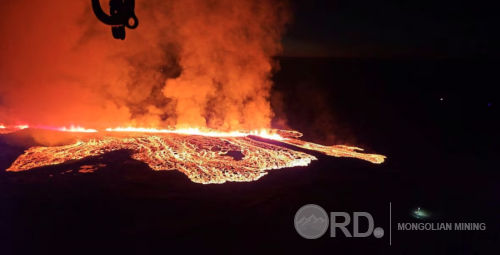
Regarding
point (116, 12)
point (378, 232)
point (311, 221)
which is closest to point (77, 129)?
point (116, 12)

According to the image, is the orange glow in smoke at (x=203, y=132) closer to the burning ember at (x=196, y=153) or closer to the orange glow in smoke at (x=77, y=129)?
the burning ember at (x=196, y=153)

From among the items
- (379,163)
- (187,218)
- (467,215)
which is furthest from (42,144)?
(467,215)

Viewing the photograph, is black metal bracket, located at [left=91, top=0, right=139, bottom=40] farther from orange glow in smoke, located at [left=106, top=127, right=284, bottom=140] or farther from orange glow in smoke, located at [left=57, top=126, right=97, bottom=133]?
orange glow in smoke, located at [left=57, top=126, right=97, bottom=133]

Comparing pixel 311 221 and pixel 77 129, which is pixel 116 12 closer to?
pixel 311 221

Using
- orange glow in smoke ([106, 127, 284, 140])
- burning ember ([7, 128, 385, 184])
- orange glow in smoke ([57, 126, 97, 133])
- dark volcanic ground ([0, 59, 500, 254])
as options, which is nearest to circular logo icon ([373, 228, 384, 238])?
dark volcanic ground ([0, 59, 500, 254])

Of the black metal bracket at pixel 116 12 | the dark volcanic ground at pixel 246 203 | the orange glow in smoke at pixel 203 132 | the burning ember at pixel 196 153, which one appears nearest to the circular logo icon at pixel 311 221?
the dark volcanic ground at pixel 246 203
